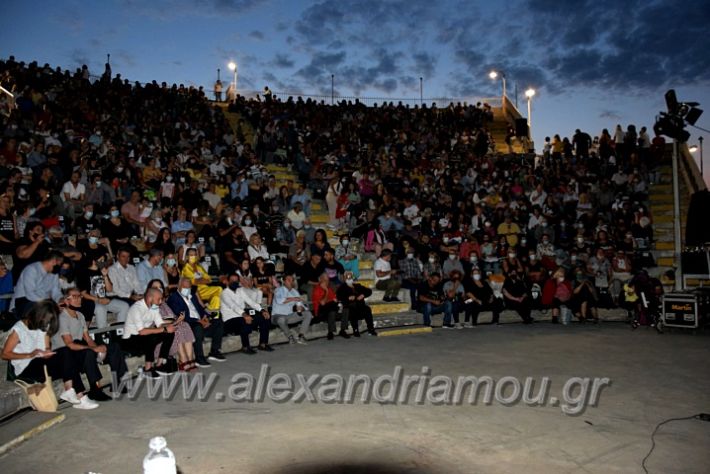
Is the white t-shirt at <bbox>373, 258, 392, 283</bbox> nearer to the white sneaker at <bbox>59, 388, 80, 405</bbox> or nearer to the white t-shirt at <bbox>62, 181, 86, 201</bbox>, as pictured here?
the white t-shirt at <bbox>62, 181, 86, 201</bbox>

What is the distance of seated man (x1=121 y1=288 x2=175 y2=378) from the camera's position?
738cm

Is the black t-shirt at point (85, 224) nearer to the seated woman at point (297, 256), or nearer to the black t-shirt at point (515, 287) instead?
the seated woman at point (297, 256)

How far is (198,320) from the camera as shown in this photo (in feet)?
27.6

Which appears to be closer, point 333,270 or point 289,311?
point 289,311

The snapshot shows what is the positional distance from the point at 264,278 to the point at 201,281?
1.33 metres

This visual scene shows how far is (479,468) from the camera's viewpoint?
4246 mm

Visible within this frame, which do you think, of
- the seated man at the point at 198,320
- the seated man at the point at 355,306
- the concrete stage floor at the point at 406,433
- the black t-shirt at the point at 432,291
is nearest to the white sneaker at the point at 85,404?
the concrete stage floor at the point at 406,433

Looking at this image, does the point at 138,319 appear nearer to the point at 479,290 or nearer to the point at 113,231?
the point at 113,231

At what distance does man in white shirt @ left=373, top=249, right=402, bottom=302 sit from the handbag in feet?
26.2

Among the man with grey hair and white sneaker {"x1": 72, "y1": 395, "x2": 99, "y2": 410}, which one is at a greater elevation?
the man with grey hair

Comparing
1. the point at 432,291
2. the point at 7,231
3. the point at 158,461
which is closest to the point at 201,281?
the point at 7,231

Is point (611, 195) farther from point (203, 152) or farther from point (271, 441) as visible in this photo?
point (271, 441)

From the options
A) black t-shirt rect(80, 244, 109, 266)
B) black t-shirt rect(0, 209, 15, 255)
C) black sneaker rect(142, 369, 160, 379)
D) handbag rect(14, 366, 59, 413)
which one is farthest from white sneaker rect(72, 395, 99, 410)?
black t-shirt rect(0, 209, 15, 255)

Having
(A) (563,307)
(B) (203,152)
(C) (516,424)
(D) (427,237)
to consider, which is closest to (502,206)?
(D) (427,237)
